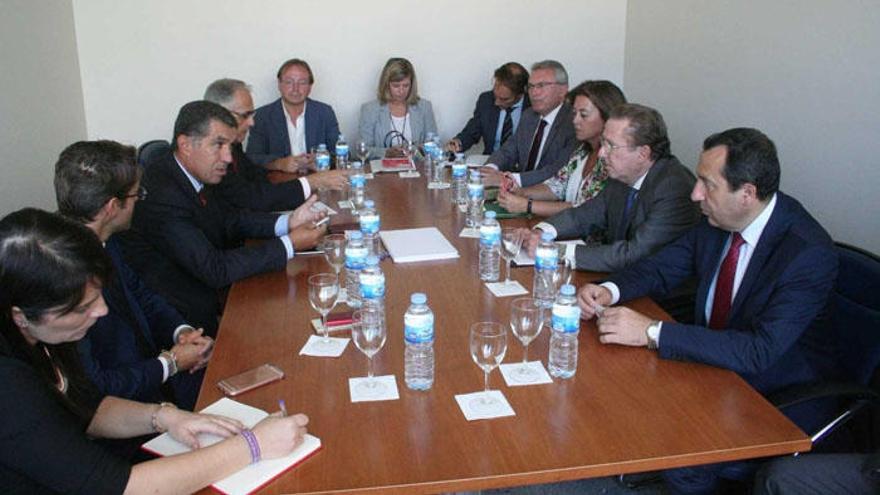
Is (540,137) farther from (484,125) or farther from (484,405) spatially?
(484,405)

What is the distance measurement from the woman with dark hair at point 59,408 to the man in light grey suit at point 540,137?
8.76 feet

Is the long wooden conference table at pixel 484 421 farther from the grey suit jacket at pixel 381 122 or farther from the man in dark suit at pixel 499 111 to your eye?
the grey suit jacket at pixel 381 122

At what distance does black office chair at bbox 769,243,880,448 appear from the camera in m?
1.91

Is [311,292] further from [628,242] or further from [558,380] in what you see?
[628,242]

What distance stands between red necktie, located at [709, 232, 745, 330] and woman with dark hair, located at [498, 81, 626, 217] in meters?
1.09

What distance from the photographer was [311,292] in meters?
2.00

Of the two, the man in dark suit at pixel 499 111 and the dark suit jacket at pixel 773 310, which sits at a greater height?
the man in dark suit at pixel 499 111

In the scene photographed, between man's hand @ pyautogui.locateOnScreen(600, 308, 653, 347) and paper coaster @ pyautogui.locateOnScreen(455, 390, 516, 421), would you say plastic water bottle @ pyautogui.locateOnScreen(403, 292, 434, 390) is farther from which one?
man's hand @ pyautogui.locateOnScreen(600, 308, 653, 347)

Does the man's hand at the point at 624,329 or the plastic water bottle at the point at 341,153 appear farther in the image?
the plastic water bottle at the point at 341,153

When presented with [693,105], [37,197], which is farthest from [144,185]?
[693,105]

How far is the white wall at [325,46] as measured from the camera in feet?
18.4

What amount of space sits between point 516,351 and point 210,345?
107 cm

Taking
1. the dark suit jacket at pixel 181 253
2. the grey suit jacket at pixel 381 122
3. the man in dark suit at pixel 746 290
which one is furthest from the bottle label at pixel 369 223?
the grey suit jacket at pixel 381 122

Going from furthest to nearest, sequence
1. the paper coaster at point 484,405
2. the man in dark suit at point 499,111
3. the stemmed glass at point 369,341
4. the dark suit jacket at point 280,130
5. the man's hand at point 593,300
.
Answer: the dark suit jacket at point 280,130 < the man in dark suit at point 499,111 < the man's hand at point 593,300 < the stemmed glass at point 369,341 < the paper coaster at point 484,405
